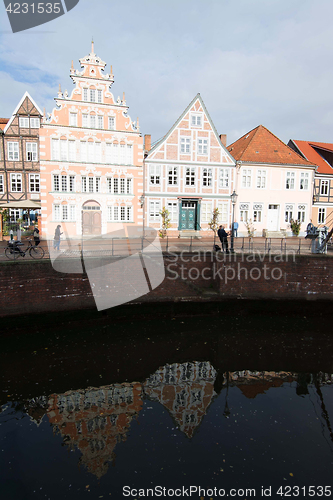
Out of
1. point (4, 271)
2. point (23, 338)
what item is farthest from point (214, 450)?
point (4, 271)

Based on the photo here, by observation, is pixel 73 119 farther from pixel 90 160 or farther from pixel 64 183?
pixel 64 183

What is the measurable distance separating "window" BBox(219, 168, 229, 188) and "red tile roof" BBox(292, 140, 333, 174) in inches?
383

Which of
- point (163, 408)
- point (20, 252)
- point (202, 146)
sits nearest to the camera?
point (163, 408)

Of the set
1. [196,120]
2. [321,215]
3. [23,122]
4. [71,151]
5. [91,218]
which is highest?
[23,122]

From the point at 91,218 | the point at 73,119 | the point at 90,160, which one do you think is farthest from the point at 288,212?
the point at 73,119

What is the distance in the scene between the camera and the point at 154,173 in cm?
2645

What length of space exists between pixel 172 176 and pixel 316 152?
57.3 ft

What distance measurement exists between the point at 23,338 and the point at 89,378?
13.7ft

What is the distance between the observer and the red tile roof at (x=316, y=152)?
30436 mm

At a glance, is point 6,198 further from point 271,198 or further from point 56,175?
point 271,198

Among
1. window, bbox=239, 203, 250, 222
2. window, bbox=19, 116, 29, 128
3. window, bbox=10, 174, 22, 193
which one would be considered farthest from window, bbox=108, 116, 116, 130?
window, bbox=239, 203, 250, 222

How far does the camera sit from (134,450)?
6984mm

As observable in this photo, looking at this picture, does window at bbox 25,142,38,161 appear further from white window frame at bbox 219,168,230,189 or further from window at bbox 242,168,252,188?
window at bbox 242,168,252,188

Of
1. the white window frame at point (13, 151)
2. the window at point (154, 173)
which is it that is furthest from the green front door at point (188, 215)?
the white window frame at point (13, 151)
